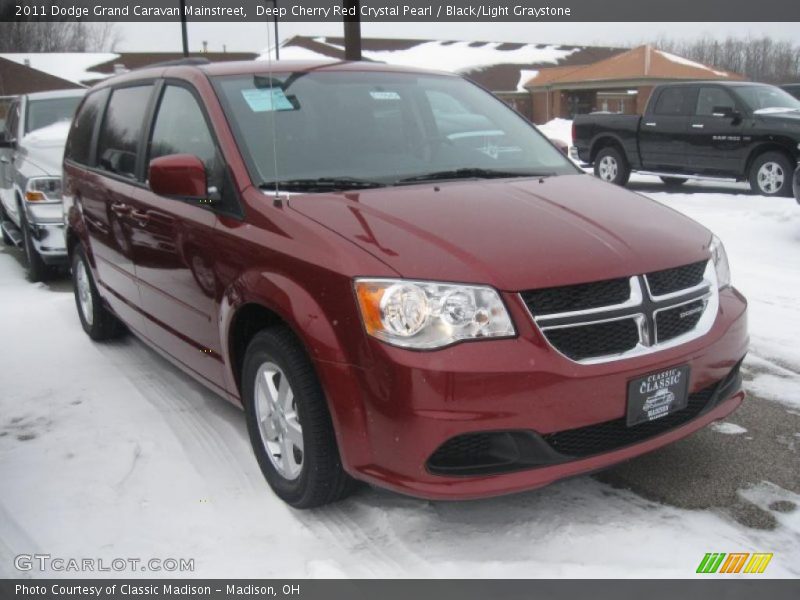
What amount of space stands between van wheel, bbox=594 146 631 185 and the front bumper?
12.0 meters

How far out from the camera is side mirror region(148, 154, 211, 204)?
3365mm

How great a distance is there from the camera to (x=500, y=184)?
11.5 ft

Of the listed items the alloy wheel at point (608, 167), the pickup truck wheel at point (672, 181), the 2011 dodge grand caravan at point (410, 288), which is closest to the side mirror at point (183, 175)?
the 2011 dodge grand caravan at point (410, 288)

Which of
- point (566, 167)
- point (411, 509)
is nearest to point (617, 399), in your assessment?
point (411, 509)

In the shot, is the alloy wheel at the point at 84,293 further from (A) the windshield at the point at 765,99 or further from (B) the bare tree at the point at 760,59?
(B) the bare tree at the point at 760,59

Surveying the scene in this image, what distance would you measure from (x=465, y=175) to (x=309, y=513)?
165 cm

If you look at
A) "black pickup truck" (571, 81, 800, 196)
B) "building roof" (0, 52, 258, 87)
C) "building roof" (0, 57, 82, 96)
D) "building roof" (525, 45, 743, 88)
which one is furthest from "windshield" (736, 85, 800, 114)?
"building roof" (0, 57, 82, 96)

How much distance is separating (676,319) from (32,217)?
253 inches

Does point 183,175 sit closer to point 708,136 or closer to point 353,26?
point 353,26

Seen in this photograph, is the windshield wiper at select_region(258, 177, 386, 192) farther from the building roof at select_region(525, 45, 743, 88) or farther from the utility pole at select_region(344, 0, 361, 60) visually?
the building roof at select_region(525, 45, 743, 88)

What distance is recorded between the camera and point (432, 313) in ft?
8.59

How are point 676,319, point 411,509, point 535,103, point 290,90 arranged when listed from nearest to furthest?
1. point 676,319
2. point 411,509
3. point 290,90
4. point 535,103

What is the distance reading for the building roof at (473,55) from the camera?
45.3 m
